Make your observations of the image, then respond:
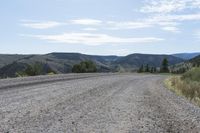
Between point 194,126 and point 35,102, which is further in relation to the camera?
point 35,102

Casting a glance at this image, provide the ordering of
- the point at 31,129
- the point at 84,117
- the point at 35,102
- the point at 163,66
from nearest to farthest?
the point at 31,129 < the point at 84,117 < the point at 35,102 < the point at 163,66

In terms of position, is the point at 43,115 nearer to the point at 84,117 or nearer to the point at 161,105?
the point at 84,117

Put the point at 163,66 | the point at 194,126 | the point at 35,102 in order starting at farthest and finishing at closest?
1. the point at 163,66
2. the point at 35,102
3. the point at 194,126

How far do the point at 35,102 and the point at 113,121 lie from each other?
18.3ft

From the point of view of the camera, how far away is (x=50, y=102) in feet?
60.0

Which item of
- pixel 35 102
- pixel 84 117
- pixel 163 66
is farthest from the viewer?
pixel 163 66

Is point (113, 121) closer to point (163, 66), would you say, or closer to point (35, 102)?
point (35, 102)

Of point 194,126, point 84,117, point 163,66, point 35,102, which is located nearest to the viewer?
point 194,126

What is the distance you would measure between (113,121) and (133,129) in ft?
5.00

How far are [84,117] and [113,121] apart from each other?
1.08m

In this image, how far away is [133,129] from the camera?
11781 millimetres

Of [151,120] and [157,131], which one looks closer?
[157,131]

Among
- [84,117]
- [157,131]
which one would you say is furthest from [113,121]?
[157,131]

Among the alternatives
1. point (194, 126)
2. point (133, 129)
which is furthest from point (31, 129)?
point (194, 126)
